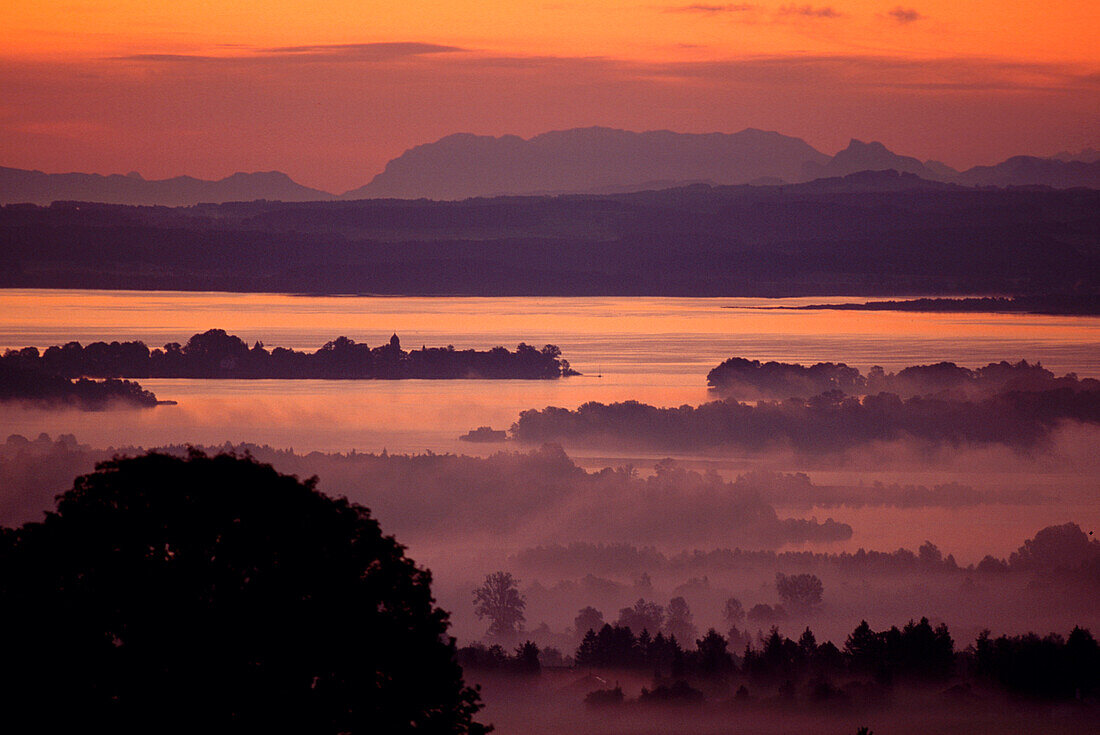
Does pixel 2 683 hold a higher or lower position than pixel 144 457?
lower

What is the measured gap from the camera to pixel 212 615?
3838 centimetres

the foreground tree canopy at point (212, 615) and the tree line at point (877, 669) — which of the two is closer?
the foreground tree canopy at point (212, 615)

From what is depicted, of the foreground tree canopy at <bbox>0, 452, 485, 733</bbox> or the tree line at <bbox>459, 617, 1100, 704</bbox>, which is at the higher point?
the foreground tree canopy at <bbox>0, 452, 485, 733</bbox>

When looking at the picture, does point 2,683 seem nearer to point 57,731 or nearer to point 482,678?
point 57,731

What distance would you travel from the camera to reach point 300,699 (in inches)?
1485

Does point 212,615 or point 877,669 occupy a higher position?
point 212,615

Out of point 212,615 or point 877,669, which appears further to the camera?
point 877,669

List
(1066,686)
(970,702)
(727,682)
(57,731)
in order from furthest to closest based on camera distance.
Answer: (727,682), (1066,686), (970,702), (57,731)

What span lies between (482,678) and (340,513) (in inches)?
4841

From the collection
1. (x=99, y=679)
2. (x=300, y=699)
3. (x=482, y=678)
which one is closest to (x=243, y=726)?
(x=300, y=699)

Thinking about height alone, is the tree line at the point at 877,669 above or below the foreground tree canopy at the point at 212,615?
below

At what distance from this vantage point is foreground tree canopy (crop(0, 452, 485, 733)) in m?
37.4

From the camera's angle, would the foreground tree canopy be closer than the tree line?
Yes

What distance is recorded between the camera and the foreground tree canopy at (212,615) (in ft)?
123
